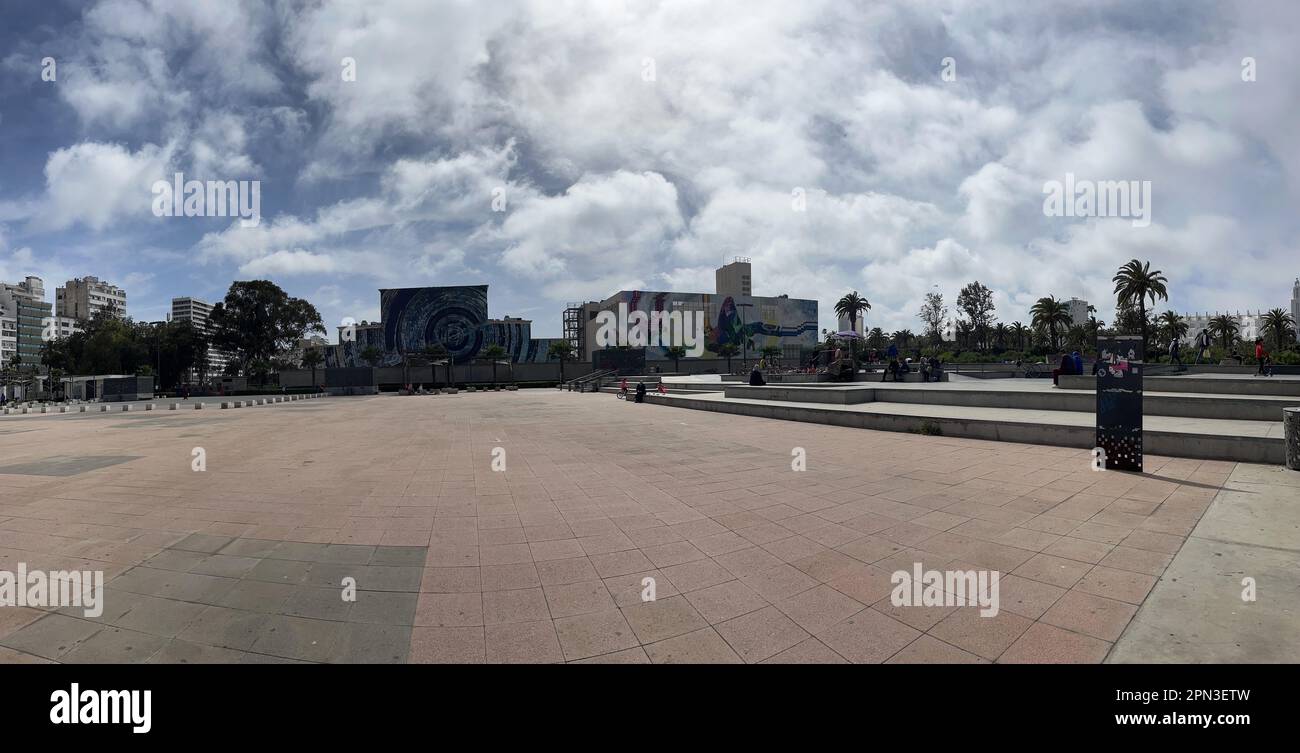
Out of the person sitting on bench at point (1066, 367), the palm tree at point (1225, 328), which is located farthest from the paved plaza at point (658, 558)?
the palm tree at point (1225, 328)

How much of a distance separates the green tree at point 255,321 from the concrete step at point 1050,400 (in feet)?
229

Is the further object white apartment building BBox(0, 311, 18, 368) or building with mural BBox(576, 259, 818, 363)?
white apartment building BBox(0, 311, 18, 368)

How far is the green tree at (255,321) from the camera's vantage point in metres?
64.8

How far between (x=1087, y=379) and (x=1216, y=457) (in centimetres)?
1065

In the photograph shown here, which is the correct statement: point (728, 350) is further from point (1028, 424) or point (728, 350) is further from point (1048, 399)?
point (1028, 424)

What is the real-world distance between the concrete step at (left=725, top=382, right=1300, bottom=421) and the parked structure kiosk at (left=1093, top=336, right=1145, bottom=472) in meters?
3.79

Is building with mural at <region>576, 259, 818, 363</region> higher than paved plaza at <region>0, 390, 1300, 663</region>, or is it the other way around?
building with mural at <region>576, 259, 818, 363</region>

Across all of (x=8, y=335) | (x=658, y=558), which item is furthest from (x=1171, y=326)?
(x=8, y=335)

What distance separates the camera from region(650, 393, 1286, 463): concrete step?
8094mm

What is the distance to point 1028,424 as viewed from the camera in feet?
34.2

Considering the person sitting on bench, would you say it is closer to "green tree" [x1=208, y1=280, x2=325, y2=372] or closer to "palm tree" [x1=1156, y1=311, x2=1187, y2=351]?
"palm tree" [x1=1156, y1=311, x2=1187, y2=351]

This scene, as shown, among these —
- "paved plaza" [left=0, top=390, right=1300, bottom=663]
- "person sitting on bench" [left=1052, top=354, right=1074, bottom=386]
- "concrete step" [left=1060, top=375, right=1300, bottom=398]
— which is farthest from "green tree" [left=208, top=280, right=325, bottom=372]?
"concrete step" [left=1060, top=375, right=1300, bottom=398]
